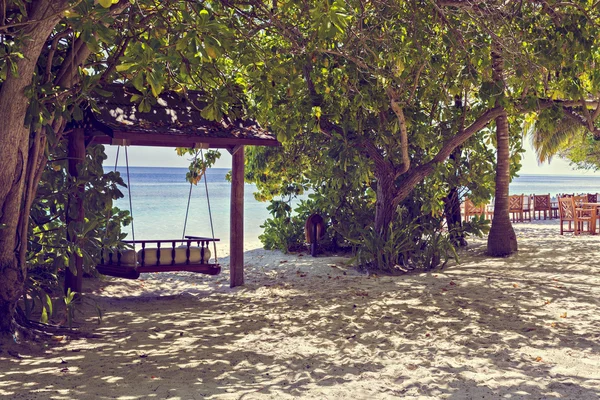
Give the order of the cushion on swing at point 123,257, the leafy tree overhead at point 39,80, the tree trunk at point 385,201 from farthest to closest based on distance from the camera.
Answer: the tree trunk at point 385,201 < the cushion on swing at point 123,257 < the leafy tree overhead at point 39,80

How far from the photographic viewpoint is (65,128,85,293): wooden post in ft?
25.4

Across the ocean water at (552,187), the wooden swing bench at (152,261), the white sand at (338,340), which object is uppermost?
the ocean water at (552,187)

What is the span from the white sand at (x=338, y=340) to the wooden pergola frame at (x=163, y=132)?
130 cm

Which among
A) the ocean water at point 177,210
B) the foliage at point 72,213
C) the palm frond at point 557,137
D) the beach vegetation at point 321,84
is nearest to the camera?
the beach vegetation at point 321,84

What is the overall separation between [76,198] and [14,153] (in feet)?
5.28

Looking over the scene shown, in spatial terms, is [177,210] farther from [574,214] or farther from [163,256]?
[163,256]

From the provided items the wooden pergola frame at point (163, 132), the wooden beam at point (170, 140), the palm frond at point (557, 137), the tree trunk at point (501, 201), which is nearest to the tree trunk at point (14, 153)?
the wooden pergola frame at point (163, 132)

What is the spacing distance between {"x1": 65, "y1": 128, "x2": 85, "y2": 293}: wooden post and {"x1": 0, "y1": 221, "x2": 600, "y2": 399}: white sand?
1.79 ft

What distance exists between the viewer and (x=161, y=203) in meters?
53.2

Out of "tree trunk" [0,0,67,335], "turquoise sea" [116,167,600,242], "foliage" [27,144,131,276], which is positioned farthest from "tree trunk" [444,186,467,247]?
"turquoise sea" [116,167,600,242]

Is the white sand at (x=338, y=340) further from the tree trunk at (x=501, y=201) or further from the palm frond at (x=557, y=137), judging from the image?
the palm frond at (x=557, y=137)

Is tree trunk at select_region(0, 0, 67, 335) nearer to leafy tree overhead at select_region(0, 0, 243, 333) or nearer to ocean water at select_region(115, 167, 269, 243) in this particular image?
leafy tree overhead at select_region(0, 0, 243, 333)

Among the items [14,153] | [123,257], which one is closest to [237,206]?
[123,257]

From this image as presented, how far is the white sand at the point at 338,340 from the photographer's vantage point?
5.23 meters
